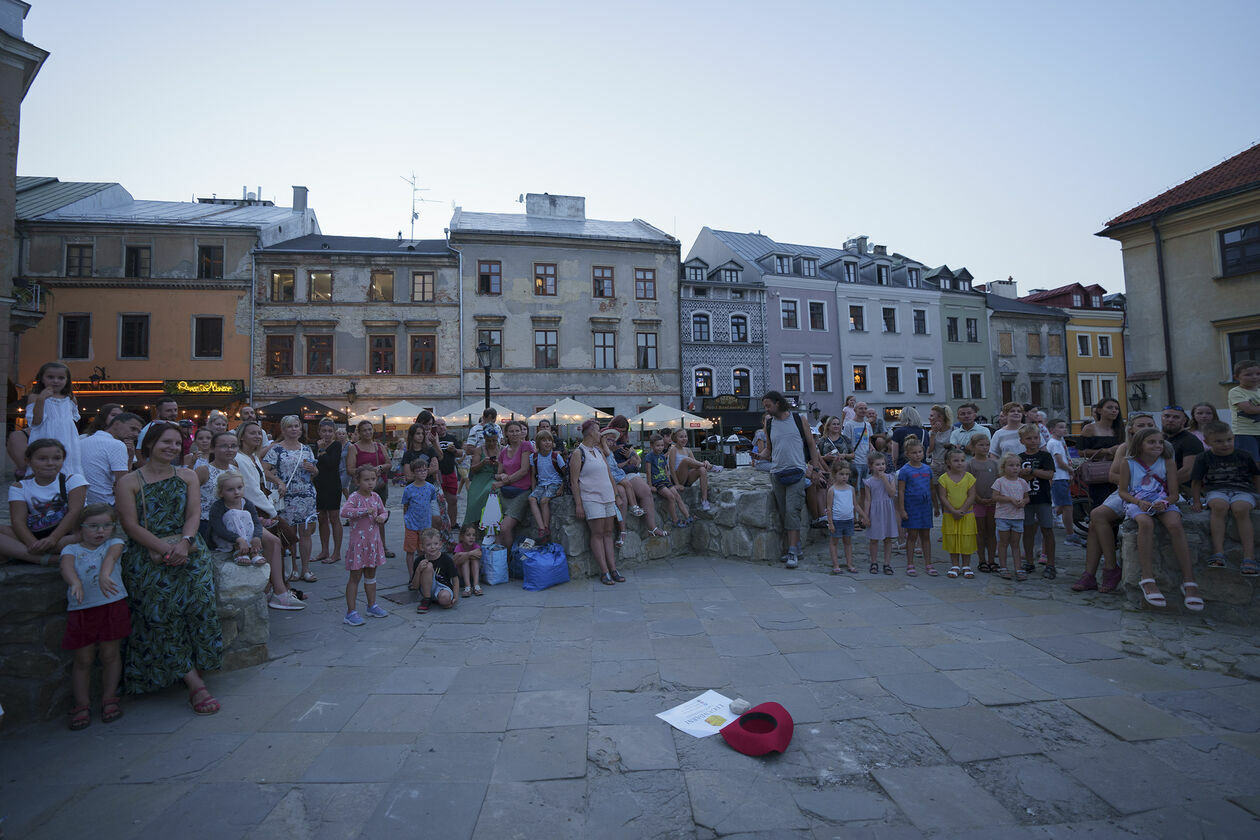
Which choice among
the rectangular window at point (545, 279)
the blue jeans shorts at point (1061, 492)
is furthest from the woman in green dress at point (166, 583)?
the rectangular window at point (545, 279)

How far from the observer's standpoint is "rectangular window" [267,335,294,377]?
82.6 ft

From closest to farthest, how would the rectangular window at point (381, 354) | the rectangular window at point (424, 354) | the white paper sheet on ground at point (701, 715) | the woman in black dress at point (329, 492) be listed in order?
the white paper sheet on ground at point (701, 715) → the woman in black dress at point (329, 492) → the rectangular window at point (381, 354) → the rectangular window at point (424, 354)

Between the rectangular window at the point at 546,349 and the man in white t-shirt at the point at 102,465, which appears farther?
the rectangular window at the point at 546,349

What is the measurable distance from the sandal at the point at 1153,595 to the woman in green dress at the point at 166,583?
7397 millimetres

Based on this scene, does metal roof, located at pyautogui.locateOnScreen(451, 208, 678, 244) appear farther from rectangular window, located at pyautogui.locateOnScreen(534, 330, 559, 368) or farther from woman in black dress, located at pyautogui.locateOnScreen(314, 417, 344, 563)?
woman in black dress, located at pyautogui.locateOnScreen(314, 417, 344, 563)

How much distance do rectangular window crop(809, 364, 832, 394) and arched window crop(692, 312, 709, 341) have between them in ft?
20.5

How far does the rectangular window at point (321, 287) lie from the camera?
83.9ft

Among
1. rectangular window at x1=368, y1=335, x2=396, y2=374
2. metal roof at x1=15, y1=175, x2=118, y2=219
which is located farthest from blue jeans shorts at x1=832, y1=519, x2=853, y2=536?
metal roof at x1=15, y1=175, x2=118, y2=219

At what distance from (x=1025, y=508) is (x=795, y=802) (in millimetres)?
5500

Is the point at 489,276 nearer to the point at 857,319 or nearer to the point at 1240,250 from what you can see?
the point at 857,319

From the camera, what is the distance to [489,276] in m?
27.2

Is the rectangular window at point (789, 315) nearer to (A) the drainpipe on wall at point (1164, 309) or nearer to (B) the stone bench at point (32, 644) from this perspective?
(A) the drainpipe on wall at point (1164, 309)

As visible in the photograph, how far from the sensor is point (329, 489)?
785cm

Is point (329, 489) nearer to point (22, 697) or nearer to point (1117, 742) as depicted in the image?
point (22, 697)
